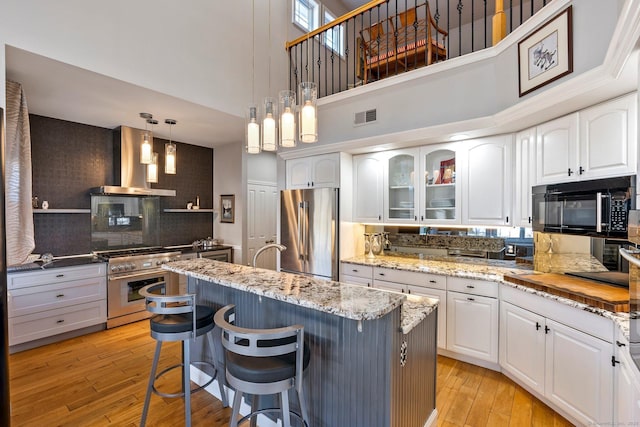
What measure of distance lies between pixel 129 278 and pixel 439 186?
4075mm

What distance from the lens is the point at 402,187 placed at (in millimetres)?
3613

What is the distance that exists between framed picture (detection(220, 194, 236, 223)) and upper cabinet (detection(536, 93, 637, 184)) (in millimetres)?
4364

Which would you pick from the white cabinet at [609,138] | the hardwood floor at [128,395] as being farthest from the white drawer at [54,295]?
the white cabinet at [609,138]

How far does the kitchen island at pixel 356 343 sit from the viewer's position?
148 cm

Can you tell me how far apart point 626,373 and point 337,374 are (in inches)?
62.1

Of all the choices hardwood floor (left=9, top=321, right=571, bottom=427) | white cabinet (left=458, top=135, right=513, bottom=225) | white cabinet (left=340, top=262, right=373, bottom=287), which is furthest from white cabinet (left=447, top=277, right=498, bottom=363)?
white cabinet (left=340, top=262, right=373, bottom=287)

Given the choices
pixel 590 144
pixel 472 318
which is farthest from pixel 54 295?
pixel 590 144

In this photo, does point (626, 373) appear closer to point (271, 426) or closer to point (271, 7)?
point (271, 426)

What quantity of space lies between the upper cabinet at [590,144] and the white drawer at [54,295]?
495 centimetres

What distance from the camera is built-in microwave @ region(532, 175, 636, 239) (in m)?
1.96

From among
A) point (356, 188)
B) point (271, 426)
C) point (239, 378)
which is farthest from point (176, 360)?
point (356, 188)

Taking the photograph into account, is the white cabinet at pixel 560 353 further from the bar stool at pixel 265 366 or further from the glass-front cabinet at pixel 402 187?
the bar stool at pixel 265 366

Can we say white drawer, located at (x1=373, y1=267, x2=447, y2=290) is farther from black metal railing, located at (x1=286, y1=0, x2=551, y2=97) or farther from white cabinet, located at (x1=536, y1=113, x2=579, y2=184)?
black metal railing, located at (x1=286, y1=0, x2=551, y2=97)

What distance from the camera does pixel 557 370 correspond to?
2.18 metres
